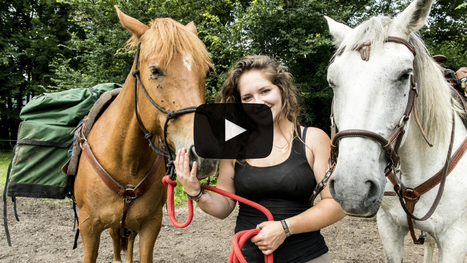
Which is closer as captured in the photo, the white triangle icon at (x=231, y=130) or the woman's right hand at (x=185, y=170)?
the woman's right hand at (x=185, y=170)

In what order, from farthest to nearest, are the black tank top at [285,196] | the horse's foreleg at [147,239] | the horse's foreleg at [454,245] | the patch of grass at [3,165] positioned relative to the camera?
1. the patch of grass at [3,165]
2. the horse's foreleg at [147,239]
3. the horse's foreleg at [454,245]
4. the black tank top at [285,196]

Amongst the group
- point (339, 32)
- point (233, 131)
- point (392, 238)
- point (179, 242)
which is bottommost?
point (179, 242)

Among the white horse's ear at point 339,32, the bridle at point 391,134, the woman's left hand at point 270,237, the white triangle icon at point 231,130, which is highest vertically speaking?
the white horse's ear at point 339,32

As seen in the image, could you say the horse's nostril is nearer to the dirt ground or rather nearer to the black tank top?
the black tank top

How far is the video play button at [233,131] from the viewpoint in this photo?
1448mm

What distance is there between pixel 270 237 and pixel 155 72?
3.76 ft

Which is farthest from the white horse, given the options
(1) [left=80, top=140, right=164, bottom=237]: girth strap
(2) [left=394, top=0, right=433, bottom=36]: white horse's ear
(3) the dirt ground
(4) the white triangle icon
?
(3) the dirt ground

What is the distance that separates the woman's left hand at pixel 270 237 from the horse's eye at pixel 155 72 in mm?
1063

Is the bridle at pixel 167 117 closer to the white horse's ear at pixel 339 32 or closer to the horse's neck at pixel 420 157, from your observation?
the white horse's ear at pixel 339 32

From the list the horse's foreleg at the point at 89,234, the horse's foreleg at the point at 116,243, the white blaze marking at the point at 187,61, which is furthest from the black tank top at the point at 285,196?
the horse's foreleg at the point at 116,243

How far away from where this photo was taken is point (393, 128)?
131cm

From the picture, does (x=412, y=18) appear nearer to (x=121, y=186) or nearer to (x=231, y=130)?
(x=231, y=130)

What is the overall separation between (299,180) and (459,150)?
124 centimetres

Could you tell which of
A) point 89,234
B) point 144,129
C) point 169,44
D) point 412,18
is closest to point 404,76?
point 412,18
